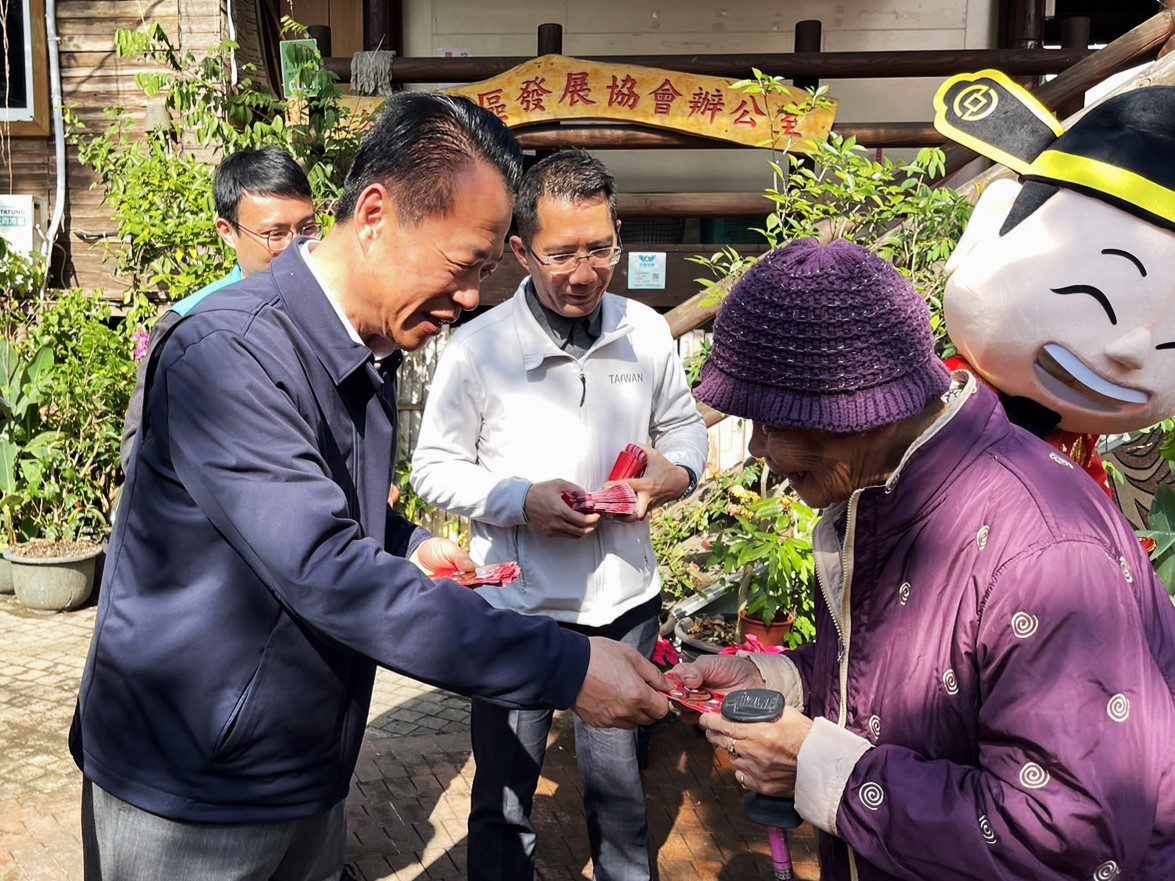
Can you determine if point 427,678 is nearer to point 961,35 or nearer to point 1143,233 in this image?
point 1143,233

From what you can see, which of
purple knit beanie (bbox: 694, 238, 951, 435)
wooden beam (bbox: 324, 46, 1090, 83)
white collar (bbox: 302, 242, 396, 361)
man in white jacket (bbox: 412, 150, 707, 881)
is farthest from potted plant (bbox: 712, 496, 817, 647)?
wooden beam (bbox: 324, 46, 1090, 83)

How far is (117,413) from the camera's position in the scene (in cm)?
714

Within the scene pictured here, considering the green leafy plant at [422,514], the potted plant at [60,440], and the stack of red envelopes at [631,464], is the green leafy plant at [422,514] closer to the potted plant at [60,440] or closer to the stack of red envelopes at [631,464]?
the potted plant at [60,440]

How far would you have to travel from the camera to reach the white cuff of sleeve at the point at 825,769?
173cm

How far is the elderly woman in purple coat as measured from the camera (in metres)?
1.51

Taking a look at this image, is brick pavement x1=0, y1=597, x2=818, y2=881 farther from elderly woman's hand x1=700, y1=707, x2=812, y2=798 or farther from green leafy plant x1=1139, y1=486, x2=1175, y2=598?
elderly woman's hand x1=700, y1=707, x2=812, y2=798

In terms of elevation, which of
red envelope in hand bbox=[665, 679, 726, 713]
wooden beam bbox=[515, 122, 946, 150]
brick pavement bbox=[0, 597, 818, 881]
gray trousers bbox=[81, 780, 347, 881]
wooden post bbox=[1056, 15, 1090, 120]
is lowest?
brick pavement bbox=[0, 597, 818, 881]

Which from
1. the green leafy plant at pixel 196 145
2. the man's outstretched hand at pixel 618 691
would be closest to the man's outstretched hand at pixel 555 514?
the man's outstretched hand at pixel 618 691

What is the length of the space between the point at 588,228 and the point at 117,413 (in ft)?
16.2

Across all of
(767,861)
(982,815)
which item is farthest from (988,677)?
(767,861)

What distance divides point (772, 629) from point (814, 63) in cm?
387

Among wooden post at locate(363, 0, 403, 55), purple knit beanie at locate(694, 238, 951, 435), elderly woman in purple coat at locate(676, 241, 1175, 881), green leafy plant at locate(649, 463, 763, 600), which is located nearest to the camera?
elderly woman in purple coat at locate(676, 241, 1175, 881)

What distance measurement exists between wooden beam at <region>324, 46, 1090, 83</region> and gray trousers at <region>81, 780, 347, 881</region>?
18.4 feet

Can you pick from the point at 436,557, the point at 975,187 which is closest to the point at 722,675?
the point at 436,557
